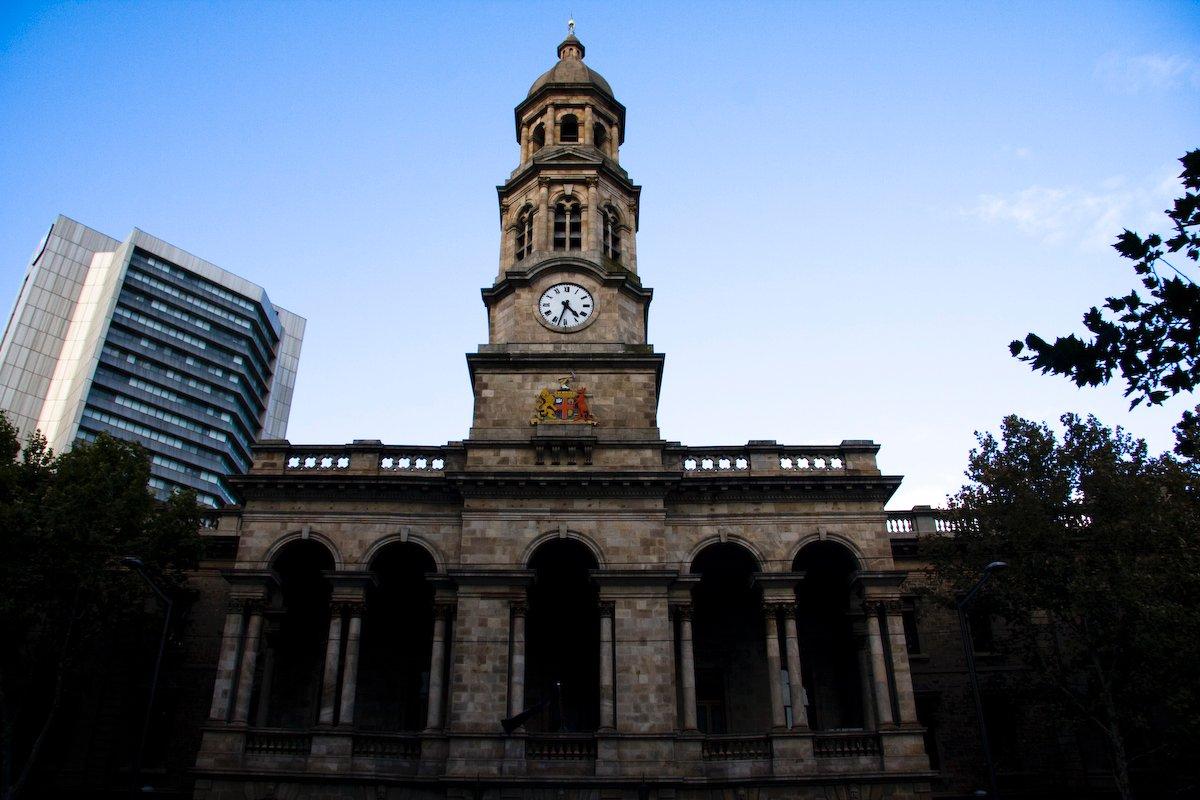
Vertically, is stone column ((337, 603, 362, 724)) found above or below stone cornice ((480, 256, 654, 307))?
below

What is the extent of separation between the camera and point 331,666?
96.8 ft

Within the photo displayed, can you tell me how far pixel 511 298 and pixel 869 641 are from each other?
18494mm

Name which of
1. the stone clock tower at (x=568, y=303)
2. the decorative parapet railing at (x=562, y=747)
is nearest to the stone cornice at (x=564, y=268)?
the stone clock tower at (x=568, y=303)

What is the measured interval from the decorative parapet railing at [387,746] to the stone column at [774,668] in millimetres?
11155

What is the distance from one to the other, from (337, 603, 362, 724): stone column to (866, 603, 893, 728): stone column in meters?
16.6

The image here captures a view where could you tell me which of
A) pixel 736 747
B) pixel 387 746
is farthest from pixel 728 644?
pixel 387 746

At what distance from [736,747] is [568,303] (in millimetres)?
17524

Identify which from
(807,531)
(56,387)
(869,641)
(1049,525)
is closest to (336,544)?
(807,531)

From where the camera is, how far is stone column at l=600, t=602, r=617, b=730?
28266 mm

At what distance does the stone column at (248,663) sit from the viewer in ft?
94.4

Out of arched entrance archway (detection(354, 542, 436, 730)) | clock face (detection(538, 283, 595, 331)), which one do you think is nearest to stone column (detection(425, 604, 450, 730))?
arched entrance archway (detection(354, 542, 436, 730))

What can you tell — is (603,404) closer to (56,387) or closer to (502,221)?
(502,221)

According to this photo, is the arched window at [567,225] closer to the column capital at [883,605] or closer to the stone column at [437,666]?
the stone column at [437,666]

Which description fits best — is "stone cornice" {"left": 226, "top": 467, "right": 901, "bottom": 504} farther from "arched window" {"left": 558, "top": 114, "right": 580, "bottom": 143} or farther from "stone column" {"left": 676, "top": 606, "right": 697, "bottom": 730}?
"arched window" {"left": 558, "top": 114, "right": 580, "bottom": 143}
